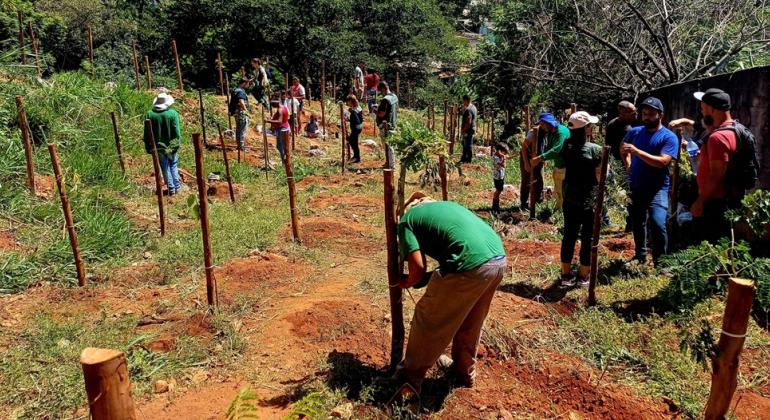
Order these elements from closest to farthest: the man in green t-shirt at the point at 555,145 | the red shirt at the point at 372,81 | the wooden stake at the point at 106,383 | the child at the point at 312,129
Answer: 1. the wooden stake at the point at 106,383
2. the man in green t-shirt at the point at 555,145
3. the child at the point at 312,129
4. the red shirt at the point at 372,81

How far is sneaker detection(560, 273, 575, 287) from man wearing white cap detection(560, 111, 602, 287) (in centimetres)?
2

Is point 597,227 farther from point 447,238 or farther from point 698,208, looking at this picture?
point 447,238

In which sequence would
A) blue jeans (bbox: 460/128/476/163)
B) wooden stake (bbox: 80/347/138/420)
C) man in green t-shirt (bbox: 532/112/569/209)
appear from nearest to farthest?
wooden stake (bbox: 80/347/138/420) → man in green t-shirt (bbox: 532/112/569/209) → blue jeans (bbox: 460/128/476/163)

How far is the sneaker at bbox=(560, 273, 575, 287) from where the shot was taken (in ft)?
16.4

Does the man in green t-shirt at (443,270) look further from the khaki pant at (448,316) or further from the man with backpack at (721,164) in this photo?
the man with backpack at (721,164)

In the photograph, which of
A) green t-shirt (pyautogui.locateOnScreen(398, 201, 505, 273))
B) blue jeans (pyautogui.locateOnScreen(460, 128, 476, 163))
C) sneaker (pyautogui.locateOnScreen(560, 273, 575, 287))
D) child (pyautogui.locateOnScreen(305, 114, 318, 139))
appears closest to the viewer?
green t-shirt (pyautogui.locateOnScreen(398, 201, 505, 273))

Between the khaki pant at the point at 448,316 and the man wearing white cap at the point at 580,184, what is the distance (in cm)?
192

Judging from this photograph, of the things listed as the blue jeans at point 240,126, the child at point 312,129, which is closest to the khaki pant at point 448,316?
the blue jeans at point 240,126

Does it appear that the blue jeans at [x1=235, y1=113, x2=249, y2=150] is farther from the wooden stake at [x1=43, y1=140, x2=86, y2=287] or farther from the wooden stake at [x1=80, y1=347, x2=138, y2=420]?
the wooden stake at [x1=80, y1=347, x2=138, y2=420]

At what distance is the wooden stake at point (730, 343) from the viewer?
7.13 ft

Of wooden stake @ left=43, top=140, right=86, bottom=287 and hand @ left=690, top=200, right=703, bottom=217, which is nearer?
hand @ left=690, top=200, right=703, bottom=217

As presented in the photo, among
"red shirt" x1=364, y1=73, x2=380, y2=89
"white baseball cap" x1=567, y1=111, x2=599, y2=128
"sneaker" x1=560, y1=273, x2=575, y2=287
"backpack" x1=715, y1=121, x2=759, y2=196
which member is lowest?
"sneaker" x1=560, y1=273, x2=575, y2=287

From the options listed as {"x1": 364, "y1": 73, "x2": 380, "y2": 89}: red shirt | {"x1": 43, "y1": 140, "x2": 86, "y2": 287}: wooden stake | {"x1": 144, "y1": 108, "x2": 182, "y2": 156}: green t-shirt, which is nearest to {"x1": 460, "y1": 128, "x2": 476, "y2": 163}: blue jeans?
{"x1": 144, "y1": 108, "x2": 182, "y2": 156}: green t-shirt

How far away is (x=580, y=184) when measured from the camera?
480 centimetres
